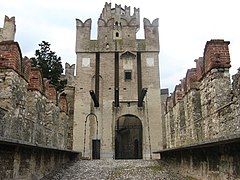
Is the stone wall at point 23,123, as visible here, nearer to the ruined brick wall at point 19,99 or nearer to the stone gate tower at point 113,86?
the ruined brick wall at point 19,99

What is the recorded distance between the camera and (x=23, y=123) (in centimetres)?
1001

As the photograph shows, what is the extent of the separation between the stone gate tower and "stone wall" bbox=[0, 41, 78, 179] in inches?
168

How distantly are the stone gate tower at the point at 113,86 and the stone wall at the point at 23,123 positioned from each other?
4274 mm

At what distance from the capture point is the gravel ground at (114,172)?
902 cm

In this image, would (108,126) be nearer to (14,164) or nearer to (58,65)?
(58,65)

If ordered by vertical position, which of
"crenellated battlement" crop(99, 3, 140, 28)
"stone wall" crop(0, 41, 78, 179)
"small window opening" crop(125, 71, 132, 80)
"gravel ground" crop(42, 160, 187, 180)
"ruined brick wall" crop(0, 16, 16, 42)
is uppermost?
"crenellated battlement" crop(99, 3, 140, 28)

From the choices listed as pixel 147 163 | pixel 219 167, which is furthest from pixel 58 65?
pixel 219 167

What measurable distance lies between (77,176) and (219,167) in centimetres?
486

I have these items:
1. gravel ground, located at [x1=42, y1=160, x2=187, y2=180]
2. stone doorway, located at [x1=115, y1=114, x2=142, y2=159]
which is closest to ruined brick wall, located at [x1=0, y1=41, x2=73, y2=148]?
gravel ground, located at [x1=42, y1=160, x2=187, y2=180]

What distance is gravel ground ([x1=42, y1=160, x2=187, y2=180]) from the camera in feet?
29.6

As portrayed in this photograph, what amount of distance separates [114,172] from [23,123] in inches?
Answer: 137

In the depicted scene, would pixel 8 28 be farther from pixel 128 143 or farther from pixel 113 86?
pixel 128 143

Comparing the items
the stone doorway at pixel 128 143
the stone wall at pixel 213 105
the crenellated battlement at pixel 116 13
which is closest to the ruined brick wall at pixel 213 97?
the stone wall at pixel 213 105

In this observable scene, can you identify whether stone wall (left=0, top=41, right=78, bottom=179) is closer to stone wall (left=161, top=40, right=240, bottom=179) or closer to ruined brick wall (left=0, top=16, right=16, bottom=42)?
stone wall (left=161, top=40, right=240, bottom=179)
